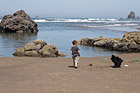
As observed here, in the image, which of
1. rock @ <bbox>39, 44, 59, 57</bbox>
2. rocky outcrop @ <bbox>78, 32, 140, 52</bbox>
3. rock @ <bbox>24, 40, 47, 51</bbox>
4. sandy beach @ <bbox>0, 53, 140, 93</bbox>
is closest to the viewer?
sandy beach @ <bbox>0, 53, 140, 93</bbox>

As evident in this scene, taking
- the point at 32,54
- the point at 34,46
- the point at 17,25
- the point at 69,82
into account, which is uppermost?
the point at 17,25

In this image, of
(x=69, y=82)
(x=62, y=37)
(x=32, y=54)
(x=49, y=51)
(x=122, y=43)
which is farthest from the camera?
(x=62, y=37)

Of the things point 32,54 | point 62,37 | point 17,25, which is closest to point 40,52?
point 32,54

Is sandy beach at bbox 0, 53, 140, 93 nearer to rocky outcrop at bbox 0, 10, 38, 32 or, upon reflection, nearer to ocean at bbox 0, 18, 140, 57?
ocean at bbox 0, 18, 140, 57

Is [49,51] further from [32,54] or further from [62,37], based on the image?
[62,37]

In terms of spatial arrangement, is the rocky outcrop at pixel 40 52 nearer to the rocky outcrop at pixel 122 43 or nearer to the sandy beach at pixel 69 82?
the rocky outcrop at pixel 122 43

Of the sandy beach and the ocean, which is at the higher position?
the sandy beach

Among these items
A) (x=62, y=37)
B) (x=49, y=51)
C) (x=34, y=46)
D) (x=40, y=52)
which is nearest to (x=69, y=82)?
(x=49, y=51)

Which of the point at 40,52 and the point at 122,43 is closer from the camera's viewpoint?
the point at 40,52

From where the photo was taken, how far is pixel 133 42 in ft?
71.6

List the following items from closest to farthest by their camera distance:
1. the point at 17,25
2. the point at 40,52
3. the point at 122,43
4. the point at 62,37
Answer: the point at 40,52, the point at 122,43, the point at 62,37, the point at 17,25

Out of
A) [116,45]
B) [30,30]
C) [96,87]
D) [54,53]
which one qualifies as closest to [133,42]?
[116,45]

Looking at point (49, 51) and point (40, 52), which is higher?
point (49, 51)

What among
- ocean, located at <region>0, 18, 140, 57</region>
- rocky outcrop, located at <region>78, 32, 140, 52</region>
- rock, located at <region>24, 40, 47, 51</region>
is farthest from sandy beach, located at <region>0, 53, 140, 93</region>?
rocky outcrop, located at <region>78, 32, 140, 52</region>
